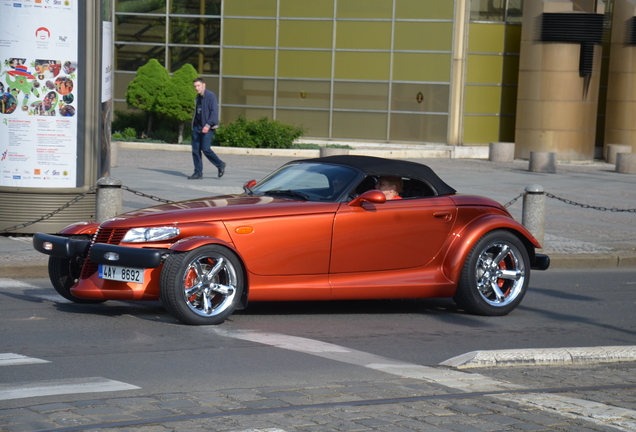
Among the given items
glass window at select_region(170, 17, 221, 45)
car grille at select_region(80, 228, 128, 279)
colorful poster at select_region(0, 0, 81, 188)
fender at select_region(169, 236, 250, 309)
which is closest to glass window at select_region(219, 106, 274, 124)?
glass window at select_region(170, 17, 221, 45)

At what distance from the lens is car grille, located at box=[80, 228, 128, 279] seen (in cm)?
795

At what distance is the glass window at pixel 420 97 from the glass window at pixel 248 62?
447 cm

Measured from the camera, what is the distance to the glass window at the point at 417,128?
1348 inches

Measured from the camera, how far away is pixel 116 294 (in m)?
7.87

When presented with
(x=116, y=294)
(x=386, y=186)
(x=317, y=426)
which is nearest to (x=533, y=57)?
(x=386, y=186)

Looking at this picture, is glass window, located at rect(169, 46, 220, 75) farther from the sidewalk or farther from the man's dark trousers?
the man's dark trousers

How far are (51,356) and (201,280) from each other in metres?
1.48

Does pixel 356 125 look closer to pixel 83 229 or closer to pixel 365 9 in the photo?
pixel 365 9

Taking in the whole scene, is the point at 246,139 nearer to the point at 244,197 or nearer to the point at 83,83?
the point at 83,83

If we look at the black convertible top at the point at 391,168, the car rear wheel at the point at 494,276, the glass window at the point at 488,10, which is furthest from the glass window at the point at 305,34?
the car rear wheel at the point at 494,276

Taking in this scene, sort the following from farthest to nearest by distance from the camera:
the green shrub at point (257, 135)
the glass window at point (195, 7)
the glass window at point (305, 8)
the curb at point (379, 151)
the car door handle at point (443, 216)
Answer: the glass window at point (195, 7) → the glass window at point (305, 8) → the green shrub at point (257, 135) → the curb at point (379, 151) → the car door handle at point (443, 216)

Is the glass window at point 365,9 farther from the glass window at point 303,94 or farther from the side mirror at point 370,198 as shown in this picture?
the side mirror at point 370,198

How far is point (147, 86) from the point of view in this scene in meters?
31.9

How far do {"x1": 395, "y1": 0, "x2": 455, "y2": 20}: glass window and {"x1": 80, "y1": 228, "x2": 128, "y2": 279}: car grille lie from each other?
88.7 feet
